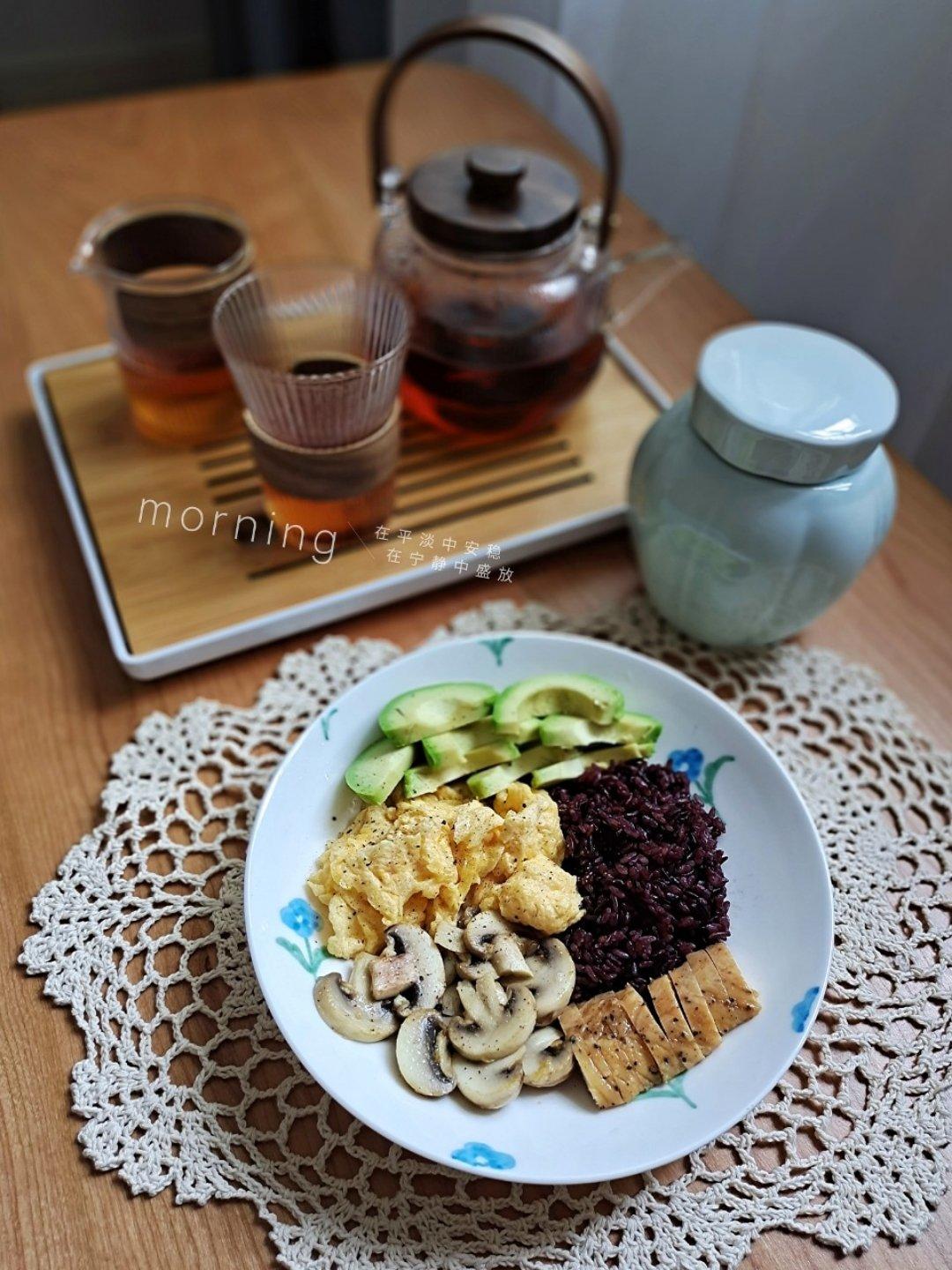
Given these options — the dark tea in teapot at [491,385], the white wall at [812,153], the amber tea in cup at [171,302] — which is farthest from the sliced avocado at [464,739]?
the white wall at [812,153]

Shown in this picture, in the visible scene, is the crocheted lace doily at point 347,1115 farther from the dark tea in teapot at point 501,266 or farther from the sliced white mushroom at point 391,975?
the dark tea in teapot at point 501,266

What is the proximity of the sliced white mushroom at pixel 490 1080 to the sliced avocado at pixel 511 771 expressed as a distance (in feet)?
0.69

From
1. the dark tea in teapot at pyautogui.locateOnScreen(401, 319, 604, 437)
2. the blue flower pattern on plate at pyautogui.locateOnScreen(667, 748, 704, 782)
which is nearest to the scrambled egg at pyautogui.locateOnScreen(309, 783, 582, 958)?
the blue flower pattern on plate at pyautogui.locateOnScreen(667, 748, 704, 782)

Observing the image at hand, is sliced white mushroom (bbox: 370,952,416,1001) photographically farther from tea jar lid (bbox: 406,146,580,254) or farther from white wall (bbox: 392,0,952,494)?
white wall (bbox: 392,0,952,494)

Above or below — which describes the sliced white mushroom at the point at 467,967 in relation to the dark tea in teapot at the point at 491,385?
below

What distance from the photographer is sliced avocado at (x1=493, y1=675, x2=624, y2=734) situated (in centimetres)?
85

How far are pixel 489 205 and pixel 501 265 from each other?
0.20 ft

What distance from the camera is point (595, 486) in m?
1.14

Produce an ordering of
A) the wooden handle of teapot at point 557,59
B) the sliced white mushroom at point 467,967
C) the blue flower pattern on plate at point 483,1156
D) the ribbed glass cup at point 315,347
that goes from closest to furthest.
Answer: the blue flower pattern on plate at point 483,1156 < the sliced white mushroom at point 467,967 < the ribbed glass cup at point 315,347 < the wooden handle of teapot at point 557,59

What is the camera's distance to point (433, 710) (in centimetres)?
86

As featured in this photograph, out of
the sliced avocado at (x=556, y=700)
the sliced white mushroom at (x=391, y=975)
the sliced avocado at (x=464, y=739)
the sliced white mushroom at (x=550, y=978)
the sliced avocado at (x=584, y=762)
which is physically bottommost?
the sliced white mushroom at (x=391, y=975)

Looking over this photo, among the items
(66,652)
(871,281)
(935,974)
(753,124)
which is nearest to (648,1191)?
(935,974)

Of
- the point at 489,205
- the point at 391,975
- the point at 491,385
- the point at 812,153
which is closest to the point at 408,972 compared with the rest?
the point at 391,975

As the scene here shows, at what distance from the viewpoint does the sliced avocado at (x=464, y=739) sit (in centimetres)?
84
